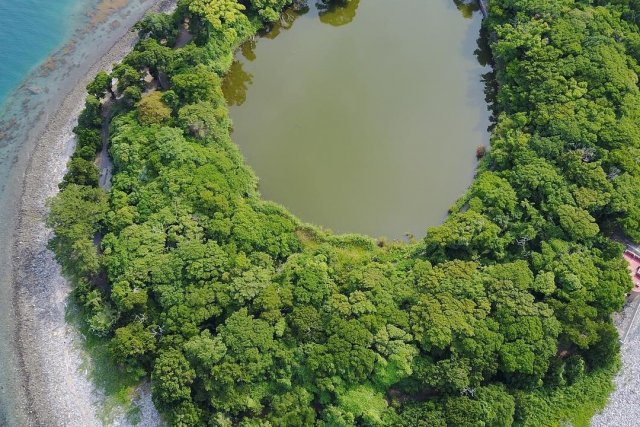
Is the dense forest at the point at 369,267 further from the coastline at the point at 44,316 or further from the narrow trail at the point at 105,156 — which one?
the coastline at the point at 44,316

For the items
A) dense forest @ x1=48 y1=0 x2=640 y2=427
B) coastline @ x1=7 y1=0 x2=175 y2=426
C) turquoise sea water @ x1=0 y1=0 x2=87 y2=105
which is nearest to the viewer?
dense forest @ x1=48 y1=0 x2=640 y2=427

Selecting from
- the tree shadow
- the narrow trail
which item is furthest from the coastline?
the tree shadow

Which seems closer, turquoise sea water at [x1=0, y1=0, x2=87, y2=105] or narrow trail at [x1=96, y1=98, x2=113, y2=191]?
narrow trail at [x1=96, y1=98, x2=113, y2=191]

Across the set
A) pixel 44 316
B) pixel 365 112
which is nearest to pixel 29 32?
pixel 44 316

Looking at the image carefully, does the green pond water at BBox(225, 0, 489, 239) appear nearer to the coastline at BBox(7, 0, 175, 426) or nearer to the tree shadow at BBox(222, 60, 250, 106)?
the tree shadow at BBox(222, 60, 250, 106)

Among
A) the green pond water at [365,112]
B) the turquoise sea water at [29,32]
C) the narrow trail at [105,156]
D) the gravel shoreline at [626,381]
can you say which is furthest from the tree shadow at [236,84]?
the gravel shoreline at [626,381]

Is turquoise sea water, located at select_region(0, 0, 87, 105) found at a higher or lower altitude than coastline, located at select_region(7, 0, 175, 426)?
higher

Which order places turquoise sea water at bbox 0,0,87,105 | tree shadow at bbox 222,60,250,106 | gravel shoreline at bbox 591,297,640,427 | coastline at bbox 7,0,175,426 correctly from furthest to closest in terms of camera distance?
1. turquoise sea water at bbox 0,0,87,105
2. tree shadow at bbox 222,60,250,106
3. coastline at bbox 7,0,175,426
4. gravel shoreline at bbox 591,297,640,427

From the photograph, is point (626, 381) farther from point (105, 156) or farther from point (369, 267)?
point (105, 156)
